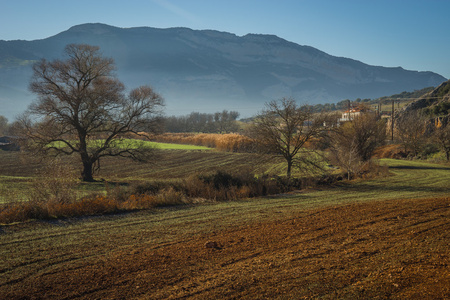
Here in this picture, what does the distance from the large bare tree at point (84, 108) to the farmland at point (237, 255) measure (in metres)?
23.0

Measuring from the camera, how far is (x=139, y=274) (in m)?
6.74

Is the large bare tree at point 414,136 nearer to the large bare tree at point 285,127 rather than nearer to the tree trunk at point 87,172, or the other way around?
the large bare tree at point 285,127

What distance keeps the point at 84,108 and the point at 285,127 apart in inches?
767

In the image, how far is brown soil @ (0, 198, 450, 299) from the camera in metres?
5.67

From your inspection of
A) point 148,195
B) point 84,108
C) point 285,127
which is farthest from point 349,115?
point 148,195

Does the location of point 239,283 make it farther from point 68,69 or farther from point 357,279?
point 68,69

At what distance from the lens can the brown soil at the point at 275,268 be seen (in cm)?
567

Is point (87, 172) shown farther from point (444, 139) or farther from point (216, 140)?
point (444, 139)

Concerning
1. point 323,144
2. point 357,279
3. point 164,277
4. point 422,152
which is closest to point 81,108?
point 323,144

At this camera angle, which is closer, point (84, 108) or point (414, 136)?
point (84, 108)

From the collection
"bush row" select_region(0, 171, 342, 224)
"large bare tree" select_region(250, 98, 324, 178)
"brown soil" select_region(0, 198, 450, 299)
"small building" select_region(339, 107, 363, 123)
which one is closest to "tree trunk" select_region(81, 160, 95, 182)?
"bush row" select_region(0, 171, 342, 224)

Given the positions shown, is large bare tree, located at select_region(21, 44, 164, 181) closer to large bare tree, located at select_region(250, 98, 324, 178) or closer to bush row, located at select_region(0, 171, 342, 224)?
large bare tree, located at select_region(250, 98, 324, 178)

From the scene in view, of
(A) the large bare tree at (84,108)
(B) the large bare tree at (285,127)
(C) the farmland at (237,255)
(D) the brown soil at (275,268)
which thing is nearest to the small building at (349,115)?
(B) the large bare tree at (285,127)

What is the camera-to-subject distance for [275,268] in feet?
22.2
